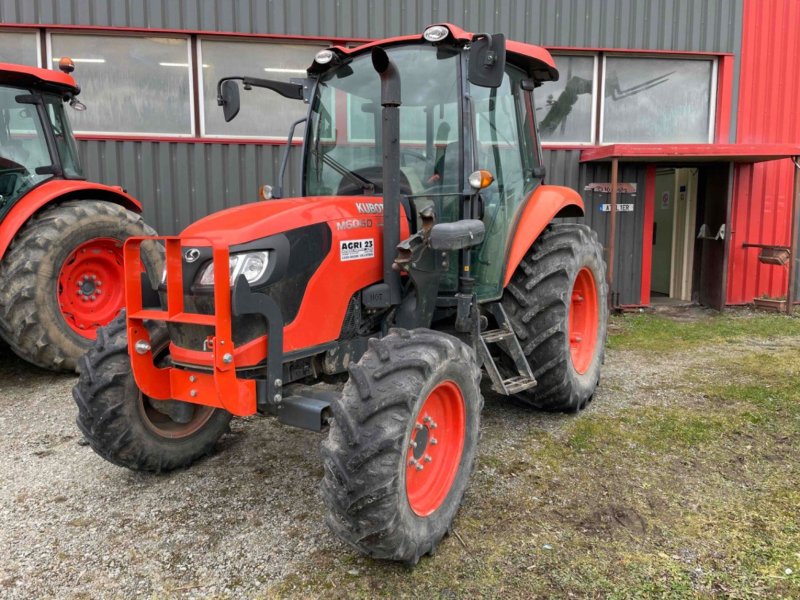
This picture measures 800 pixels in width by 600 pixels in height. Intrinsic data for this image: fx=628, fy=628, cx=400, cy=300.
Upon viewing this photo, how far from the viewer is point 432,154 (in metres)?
3.32

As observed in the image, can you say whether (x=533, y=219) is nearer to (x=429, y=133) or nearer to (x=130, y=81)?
(x=429, y=133)

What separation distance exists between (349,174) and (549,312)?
1.48 metres

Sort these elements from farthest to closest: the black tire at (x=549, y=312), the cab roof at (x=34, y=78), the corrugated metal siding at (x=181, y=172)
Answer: the corrugated metal siding at (x=181, y=172) < the cab roof at (x=34, y=78) < the black tire at (x=549, y=312)

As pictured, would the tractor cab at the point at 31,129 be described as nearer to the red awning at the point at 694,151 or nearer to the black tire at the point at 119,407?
the black tire at the point at 119,407

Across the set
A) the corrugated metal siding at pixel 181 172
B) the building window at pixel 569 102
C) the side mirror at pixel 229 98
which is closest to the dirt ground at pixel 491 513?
the side mirror at pixel 229 98

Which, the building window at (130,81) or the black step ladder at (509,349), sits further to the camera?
the building window at (130,81)

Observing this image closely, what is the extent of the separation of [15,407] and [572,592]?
13.4ft

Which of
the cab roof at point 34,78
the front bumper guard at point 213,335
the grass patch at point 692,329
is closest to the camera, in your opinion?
the front bumper guard at point 213,335

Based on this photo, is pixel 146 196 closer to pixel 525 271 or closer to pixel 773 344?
pixel 525 271

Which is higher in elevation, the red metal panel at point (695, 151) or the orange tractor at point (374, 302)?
the red metal panel at point (695, 151)

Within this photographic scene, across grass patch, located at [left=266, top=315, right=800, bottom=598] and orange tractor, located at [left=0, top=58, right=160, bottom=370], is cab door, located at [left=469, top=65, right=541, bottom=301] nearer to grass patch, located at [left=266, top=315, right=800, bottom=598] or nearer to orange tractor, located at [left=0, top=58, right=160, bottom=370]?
grass patch, located at [left=266, top=315, right=800, bottom=598]

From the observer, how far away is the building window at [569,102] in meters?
7.80

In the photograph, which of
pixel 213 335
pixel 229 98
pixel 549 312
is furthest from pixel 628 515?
pixel 229 98

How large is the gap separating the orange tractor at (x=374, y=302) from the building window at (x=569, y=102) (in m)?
4.01
